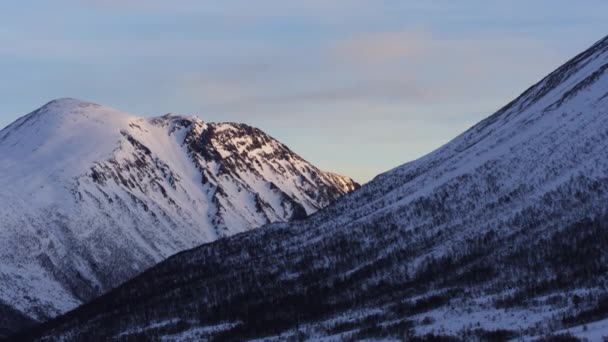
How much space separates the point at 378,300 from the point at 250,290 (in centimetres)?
3142

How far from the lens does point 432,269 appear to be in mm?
145500

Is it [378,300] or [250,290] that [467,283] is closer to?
[378,300]

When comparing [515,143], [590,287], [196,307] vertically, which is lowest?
[590,287]

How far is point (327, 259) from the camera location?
17188cm

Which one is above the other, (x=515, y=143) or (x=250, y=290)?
(x=515, y=143)

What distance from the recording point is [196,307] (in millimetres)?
158625

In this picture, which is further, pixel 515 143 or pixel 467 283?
pixel 515 143

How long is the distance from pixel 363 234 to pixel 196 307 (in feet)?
105

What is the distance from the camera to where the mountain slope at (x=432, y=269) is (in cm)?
11131

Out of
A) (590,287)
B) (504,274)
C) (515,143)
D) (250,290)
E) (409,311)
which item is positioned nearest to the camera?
(590,287)

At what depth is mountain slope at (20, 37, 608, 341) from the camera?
11131 centimetres

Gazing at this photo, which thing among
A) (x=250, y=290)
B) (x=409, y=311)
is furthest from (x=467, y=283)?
(x=250, y=290)

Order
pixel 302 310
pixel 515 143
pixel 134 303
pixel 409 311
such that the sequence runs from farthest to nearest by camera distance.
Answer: pixel 515 143 → pixel 134 303 → pixel 302 310 → pixel 409 311

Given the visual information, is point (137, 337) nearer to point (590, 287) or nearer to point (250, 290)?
point (250, 290)
